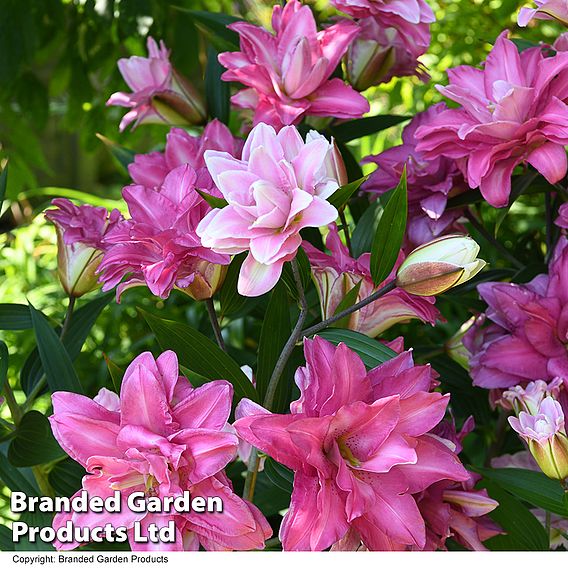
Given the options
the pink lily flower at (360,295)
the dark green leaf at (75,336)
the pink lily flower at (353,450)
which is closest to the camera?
the pink lily flower at (353,450)

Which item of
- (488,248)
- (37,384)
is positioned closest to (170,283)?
(37,384)

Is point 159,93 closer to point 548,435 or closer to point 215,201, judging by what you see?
point 215,201

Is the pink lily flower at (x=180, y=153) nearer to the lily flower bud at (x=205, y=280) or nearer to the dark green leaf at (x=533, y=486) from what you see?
the lily flower bud at (x=205, y=280)

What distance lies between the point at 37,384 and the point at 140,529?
0.23 m

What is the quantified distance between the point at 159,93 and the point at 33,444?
293 millimetres

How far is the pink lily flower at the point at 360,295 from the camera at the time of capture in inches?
18.5

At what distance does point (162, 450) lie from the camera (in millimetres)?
379

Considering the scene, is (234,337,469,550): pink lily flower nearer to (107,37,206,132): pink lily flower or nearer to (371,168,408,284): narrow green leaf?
(371,168,408,284): narrow green leaf

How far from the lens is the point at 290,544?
37cm

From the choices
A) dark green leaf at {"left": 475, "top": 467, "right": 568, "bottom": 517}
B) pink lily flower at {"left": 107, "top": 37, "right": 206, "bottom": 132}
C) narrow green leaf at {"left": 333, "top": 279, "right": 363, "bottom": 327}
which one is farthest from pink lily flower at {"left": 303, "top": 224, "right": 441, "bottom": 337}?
pink lily flower at {"left": 107, "top": 37, "right": 206, "bottom": 132}

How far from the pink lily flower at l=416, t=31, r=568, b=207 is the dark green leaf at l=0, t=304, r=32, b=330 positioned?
12.0 inches

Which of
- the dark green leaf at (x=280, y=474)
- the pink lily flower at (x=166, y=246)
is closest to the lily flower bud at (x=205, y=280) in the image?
the pink lily flower at (x=166, y=246)

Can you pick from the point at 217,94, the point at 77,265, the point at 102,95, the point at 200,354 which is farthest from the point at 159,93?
the point at 102,95

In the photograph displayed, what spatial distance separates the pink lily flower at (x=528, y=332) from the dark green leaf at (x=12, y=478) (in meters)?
0.32
